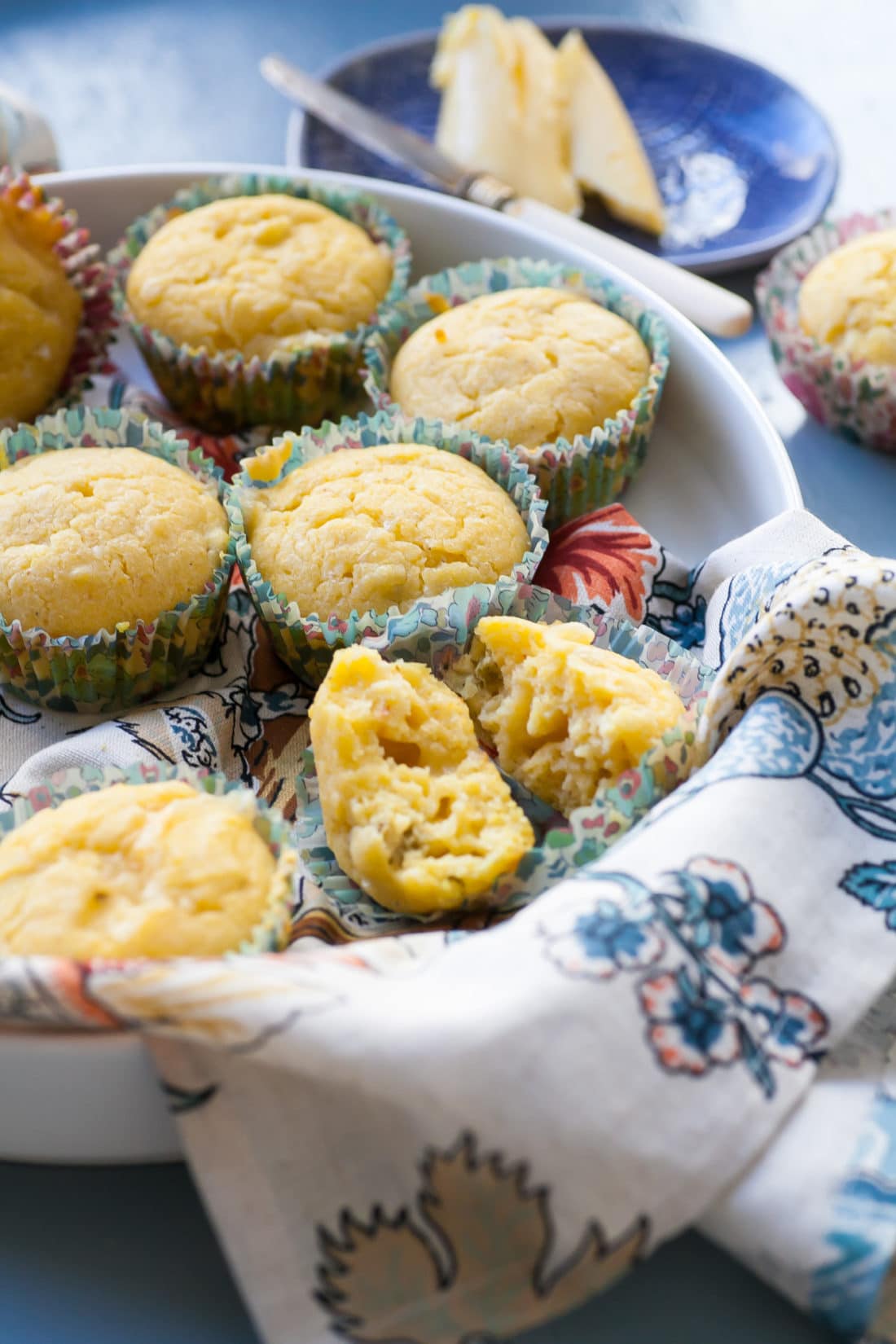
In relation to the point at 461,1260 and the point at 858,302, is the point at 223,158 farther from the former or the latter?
the point at 461,1260

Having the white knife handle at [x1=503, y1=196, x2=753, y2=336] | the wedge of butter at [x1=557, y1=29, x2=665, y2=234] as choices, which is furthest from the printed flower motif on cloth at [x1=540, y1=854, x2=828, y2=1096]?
the wedge of butter at [x1=557, y1=29, x2=665, y2=234]

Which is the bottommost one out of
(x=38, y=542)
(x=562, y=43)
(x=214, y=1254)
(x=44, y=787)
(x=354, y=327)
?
(x=214, y=1254)

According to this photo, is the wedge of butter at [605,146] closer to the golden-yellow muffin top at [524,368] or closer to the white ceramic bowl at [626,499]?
the white ceramic bowl at [626,499]

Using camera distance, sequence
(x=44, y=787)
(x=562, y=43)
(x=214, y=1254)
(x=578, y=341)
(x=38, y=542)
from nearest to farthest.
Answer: (x=214, y=1254) → (x=44, y=787) → (x=38, y=542) → (x=578, y=341) → (x=562, y=43)

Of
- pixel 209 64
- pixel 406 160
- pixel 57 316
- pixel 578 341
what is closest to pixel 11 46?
pixel 209 64

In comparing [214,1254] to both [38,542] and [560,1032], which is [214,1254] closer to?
[560,1032]

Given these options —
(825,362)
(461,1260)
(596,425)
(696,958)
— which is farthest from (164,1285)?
(825,362)
